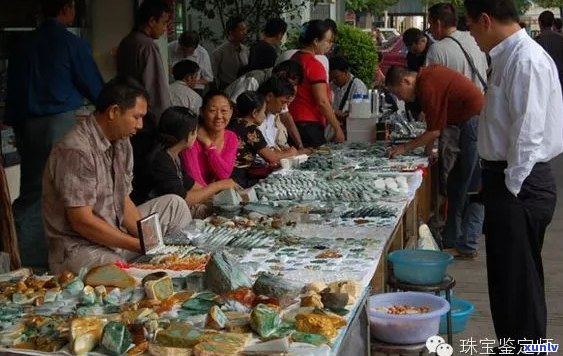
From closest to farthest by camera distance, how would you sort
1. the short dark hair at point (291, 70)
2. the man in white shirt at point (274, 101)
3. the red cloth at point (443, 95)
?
the red cloth at point (443, 95) < the man in white shirt at point (274, 101) < the short dark hair at point (291, 70)

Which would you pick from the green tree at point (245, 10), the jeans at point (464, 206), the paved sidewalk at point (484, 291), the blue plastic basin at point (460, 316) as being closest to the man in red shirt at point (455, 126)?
the jeans at point (464, 206)

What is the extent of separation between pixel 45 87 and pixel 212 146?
1129 millimetres

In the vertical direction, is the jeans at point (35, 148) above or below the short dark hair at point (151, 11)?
below

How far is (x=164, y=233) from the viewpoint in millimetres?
3787

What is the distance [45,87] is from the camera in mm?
5172

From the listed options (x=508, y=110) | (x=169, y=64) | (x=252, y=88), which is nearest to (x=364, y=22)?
(x=169, y=64)

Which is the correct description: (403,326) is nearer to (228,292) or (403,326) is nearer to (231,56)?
(228,292)

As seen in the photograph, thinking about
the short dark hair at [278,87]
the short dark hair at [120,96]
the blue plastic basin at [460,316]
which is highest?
the short dark hair at [120,96]

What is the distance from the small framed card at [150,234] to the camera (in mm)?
3217

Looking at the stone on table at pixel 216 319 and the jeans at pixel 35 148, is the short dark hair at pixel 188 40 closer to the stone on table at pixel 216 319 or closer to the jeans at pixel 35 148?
the jeans at pixel 35 148

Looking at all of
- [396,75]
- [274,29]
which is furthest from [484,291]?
[274,29]

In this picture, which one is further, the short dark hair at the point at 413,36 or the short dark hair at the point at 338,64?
the short dark hair at the point at 413,36

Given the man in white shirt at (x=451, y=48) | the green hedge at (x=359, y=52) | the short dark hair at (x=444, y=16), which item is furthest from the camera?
the green hedge at (x=359, y=52)

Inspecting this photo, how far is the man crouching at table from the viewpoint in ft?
11.1
